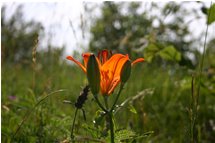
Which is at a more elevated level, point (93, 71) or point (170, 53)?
point (170, 53)

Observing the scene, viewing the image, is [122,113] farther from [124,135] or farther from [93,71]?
[93,71]

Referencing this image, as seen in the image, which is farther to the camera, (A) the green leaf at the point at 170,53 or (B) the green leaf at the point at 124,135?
(A) the green leaf at the point at 170,53

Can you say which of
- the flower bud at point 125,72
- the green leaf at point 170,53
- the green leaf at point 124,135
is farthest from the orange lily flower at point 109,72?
the green leaf at point 170,53

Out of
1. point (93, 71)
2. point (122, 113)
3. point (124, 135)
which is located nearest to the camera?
point (93, 71)

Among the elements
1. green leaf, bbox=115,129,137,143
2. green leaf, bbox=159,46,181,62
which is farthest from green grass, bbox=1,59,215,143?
green leaf, bbox=159,46,181,62

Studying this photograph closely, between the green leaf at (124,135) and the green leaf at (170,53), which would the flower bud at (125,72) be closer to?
the green leaf at (124,135)

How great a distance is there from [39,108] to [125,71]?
92cm

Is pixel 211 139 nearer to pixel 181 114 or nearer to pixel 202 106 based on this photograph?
pixel 181 114

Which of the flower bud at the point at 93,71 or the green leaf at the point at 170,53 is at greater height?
the green leaf at the point at 170,53

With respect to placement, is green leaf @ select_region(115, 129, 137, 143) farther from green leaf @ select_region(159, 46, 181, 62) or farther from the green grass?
green leaf @ select_region(159, 46, 181, 62)

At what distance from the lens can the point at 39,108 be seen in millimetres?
1770

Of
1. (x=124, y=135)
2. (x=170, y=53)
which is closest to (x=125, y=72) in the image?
(x=124, y=135)

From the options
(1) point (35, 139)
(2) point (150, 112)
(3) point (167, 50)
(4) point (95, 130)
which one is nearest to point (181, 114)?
(2) point (150, 112)

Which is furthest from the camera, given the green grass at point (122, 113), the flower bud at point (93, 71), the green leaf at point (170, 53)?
the green leaf at point (170, 53)
